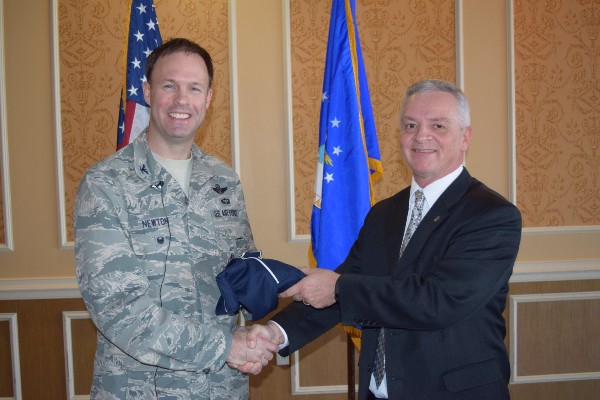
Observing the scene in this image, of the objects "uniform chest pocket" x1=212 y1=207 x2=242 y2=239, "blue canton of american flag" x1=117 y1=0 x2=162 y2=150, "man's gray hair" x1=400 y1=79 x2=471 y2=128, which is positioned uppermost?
"blue canton of american flag" x1=117 y1=0 x2=162 y2=150

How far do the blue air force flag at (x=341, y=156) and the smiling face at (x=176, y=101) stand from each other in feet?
3.89

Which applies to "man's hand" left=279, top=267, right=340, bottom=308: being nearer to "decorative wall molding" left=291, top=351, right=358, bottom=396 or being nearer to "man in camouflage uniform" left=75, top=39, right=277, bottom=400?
"man in camouflage uniform" left=75, top=39, right=277, bottom=400

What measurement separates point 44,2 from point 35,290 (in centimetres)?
205

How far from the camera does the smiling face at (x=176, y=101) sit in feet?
7.18

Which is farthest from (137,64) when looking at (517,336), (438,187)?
(517,336)

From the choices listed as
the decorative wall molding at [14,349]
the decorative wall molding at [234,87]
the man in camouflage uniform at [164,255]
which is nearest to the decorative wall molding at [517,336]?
the decorative wall molding at [234,87]

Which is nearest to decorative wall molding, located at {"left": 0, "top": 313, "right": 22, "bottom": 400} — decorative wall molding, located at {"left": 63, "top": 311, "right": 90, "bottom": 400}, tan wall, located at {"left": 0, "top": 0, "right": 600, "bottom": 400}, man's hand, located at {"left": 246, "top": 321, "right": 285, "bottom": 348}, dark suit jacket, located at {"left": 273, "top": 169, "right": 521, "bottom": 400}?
tan wall, located at {"left": 0, "top": 0, "right": 600, "bottom": 400}

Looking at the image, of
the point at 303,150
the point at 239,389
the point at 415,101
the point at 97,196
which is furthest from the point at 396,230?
the point at 303,150

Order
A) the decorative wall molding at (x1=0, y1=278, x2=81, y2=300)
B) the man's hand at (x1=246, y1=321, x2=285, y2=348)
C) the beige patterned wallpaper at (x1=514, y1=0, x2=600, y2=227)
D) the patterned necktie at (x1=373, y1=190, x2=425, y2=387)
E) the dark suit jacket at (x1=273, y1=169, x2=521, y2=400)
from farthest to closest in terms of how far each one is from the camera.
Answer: the beige patterned wallpaper at (x1=514, y1=0, x2=600, y2=227)
the decorative wall molding at (x1=0, y1=278, x2=81, y2=300)
the man's hand at (x1=246, y1=321, x2=285, y2=348)
the patterned necktie at (x1=373, y1=190, x2=425, y2=387)
the dark suit jacket at (x1=273, y1=169, x2=521, y2=400)

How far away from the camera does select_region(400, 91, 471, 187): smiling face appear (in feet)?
7.17

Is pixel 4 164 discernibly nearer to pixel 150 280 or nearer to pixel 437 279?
pixel 150 280

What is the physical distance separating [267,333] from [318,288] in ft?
1.06

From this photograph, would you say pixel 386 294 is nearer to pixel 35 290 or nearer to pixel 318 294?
pixel 318 294

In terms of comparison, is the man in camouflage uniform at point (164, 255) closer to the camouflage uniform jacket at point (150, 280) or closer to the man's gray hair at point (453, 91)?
the camouflage uniform jacket at point (150, 280)
